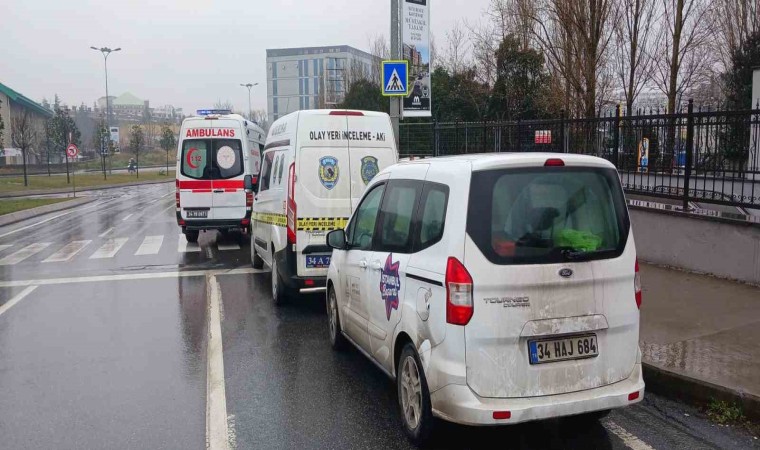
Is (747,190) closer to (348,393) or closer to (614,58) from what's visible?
(348,393)

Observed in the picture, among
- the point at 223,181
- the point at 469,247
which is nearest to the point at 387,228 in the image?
the point at 469,247

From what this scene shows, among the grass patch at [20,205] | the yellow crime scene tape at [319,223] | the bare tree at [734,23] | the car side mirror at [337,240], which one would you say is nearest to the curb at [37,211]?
the grass patch at [20,205]

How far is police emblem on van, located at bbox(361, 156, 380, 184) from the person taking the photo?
27.7 feet

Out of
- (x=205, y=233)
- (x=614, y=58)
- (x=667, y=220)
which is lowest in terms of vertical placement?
(x=205, y=233)

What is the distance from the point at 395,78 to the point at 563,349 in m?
9.61

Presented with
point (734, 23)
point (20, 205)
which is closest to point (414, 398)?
point (20, 205)

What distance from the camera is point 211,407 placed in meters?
5.14

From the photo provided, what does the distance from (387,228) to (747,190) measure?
232 inches

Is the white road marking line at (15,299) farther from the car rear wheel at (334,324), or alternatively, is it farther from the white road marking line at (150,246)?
the car rear wheel at (334,324)

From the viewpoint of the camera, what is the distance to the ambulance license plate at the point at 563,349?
400cm

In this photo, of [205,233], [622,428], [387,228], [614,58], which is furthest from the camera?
[614,58]

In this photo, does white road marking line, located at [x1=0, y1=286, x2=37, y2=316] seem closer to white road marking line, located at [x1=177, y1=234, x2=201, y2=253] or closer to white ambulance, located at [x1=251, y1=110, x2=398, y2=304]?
white ambulance, located at [x1=251, y1=110, x2=398, y2=304]

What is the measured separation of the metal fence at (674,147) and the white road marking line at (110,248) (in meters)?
8.65

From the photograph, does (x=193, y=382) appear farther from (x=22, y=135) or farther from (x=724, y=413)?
(x=22, y=135)
